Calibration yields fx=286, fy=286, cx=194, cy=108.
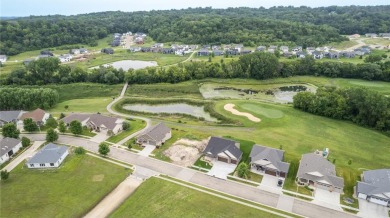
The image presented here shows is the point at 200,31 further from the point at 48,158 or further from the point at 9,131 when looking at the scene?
the point at 48,158

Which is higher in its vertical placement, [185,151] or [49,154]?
[49,154]

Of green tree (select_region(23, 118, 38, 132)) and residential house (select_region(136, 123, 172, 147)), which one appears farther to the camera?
green tree (select_region(23, 118, 38, 132))

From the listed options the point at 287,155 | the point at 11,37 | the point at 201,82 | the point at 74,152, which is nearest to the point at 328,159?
the point at 287,155

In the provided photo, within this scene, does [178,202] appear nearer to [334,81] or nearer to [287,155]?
[287,155]

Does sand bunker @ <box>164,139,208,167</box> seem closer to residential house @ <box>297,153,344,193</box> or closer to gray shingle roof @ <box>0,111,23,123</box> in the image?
residential house @ <box>297,153,344,193</box>

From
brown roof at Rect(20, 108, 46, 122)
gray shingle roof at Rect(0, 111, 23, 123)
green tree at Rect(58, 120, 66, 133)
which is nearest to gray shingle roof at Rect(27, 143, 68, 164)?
green tree at Rect(58, 120, 66, 133)

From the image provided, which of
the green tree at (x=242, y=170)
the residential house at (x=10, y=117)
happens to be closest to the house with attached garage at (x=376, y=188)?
the green tree at (x=242, y=170)

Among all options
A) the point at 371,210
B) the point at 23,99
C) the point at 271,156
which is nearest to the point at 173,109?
the point at 271,156
